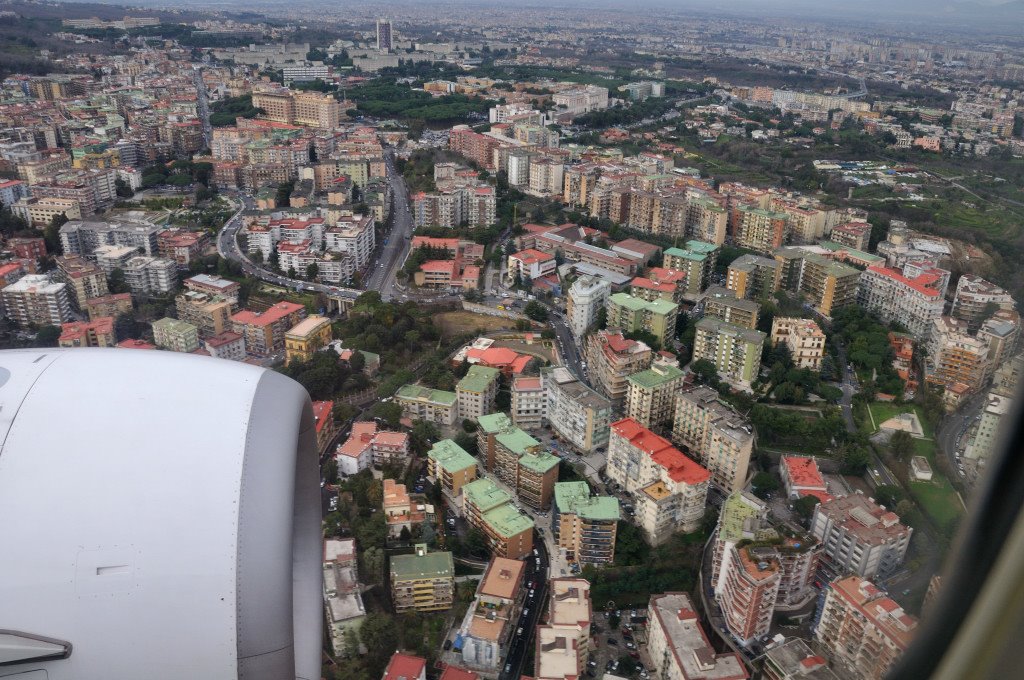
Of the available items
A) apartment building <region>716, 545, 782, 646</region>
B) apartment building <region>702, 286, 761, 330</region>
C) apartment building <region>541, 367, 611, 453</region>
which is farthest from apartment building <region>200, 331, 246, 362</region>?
apartment building <region>716, 545, 782, 646</region>

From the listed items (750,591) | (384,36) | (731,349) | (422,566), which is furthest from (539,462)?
(384,36)

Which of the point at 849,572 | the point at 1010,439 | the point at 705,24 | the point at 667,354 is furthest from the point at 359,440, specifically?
the point at 705,24

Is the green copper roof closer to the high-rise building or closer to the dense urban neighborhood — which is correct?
the dense urban neighborhood

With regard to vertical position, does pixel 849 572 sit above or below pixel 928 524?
below

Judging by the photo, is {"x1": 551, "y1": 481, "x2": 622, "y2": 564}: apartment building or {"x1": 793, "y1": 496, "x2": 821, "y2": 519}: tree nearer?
{"x1": 551, "y1": 481, "x2": 622, "y2": 564}: apartment building

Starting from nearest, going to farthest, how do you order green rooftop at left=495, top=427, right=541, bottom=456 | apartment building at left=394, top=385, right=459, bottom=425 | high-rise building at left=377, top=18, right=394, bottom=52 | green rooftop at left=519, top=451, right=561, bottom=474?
green rooftop at left=519, top=451, right=561, bottom=474, green rooftop at left=495, top=427, right=541, bottom=456, apartment building at left=394, top=385, right=459, bottom=425, high-rise building at left=377, top=18, right=394, bottom=52

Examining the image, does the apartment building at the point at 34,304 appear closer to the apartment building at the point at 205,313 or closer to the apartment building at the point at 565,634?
the apartment building at the point at 205,313

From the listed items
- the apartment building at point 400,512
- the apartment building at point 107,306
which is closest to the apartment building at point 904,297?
the apartment building at point 400,512

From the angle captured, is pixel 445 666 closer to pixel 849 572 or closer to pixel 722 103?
pixel 849 572
